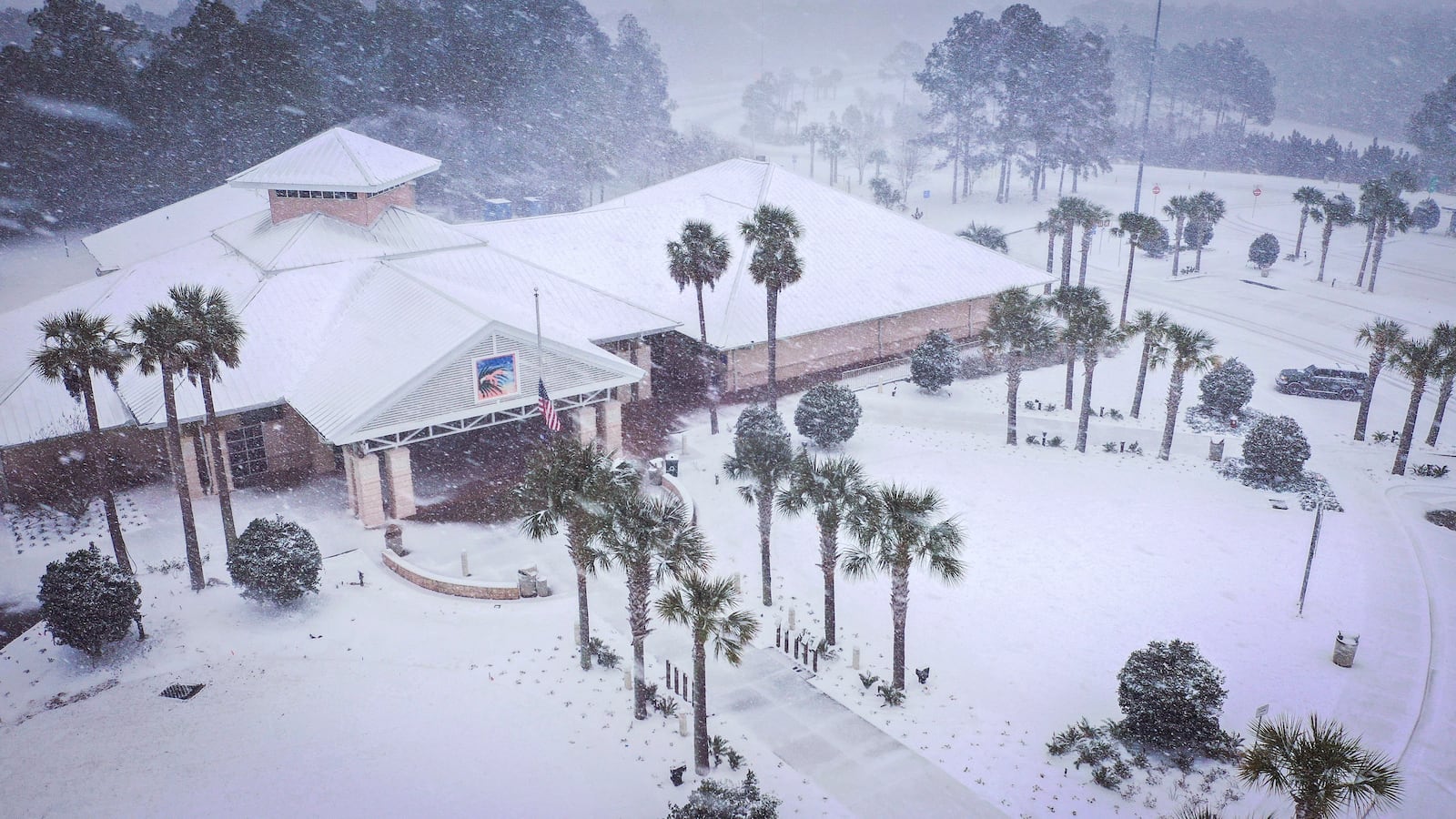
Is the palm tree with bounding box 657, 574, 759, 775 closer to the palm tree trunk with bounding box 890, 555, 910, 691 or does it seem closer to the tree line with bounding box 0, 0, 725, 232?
Result: the palm tree trunk with bounding box 890, 555, 910, 691

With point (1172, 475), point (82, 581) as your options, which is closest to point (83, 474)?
point (82, 581)

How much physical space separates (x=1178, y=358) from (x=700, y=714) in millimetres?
27589

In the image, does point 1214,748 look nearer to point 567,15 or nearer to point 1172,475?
point 1172,475

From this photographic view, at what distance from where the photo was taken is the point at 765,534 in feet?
93.7

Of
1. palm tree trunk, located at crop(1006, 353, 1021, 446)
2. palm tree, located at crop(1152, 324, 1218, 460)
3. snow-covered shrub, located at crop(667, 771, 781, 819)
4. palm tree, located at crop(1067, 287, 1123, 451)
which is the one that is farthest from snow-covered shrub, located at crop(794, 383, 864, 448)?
snow-covered shrub, located at crop(667, 771, 781, 819)

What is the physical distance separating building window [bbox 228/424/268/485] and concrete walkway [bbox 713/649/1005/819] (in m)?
22.3

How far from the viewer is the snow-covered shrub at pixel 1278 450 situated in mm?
37562

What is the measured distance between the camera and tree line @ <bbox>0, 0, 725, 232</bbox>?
87125 mm

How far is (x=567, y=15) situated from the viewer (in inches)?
4769

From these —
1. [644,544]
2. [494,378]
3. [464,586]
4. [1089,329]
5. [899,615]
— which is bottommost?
[464,586]

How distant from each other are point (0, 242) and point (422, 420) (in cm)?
7424

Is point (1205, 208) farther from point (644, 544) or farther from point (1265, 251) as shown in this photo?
point (644, 544)

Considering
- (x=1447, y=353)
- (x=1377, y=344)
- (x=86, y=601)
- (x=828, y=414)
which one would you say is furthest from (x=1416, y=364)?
(x=86, y=601)

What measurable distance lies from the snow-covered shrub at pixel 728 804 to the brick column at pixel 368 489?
17765 mm
